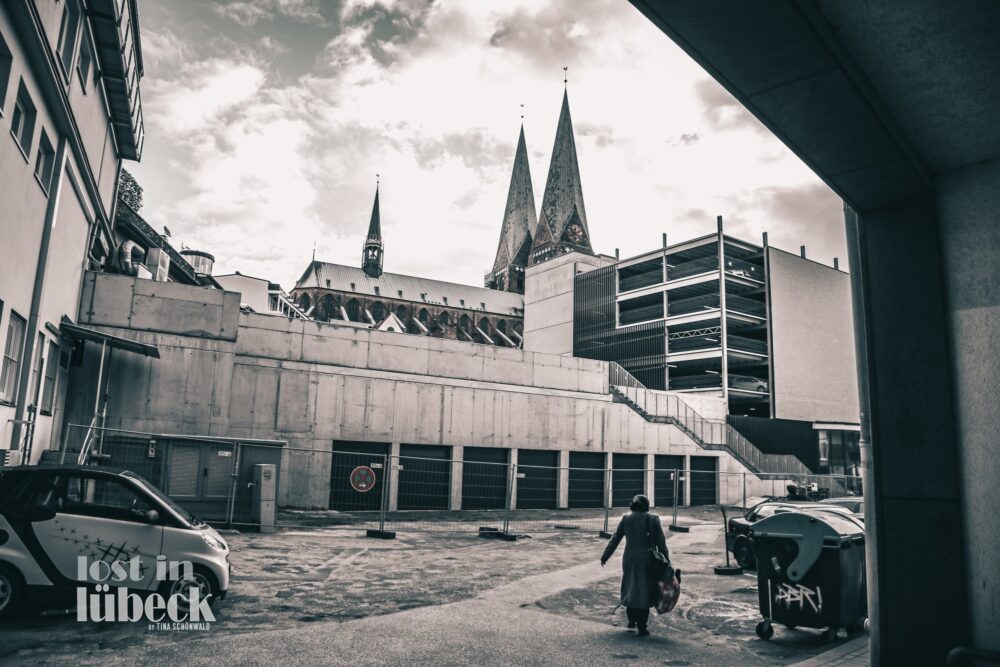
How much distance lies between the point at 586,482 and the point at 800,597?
772 inches

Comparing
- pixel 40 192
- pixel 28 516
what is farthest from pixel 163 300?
pixel 28 516

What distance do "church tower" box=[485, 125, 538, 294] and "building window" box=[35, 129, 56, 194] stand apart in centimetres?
8772

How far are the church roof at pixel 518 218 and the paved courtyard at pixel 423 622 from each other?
92167mm

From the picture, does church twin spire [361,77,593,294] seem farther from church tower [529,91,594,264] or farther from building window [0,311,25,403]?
building window [0,311,25,403]

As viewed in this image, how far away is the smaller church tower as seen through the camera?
90938 mm

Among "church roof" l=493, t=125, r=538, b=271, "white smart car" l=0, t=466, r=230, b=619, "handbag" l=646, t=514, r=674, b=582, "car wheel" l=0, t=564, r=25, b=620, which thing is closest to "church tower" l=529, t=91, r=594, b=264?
"church roof" l=493, t=125, r=538, b=271

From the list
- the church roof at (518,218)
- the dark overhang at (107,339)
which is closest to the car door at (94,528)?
the dark overhang at (107,339)

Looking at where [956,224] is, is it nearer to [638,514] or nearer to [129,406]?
[638,514]

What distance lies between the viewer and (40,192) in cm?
1230

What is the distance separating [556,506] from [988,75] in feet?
75.1

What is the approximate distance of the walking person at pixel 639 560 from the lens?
7328mm

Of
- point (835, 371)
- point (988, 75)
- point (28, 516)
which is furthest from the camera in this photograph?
point (835, 371)

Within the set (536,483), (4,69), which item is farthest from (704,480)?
(4,69)

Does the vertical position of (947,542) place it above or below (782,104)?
below
